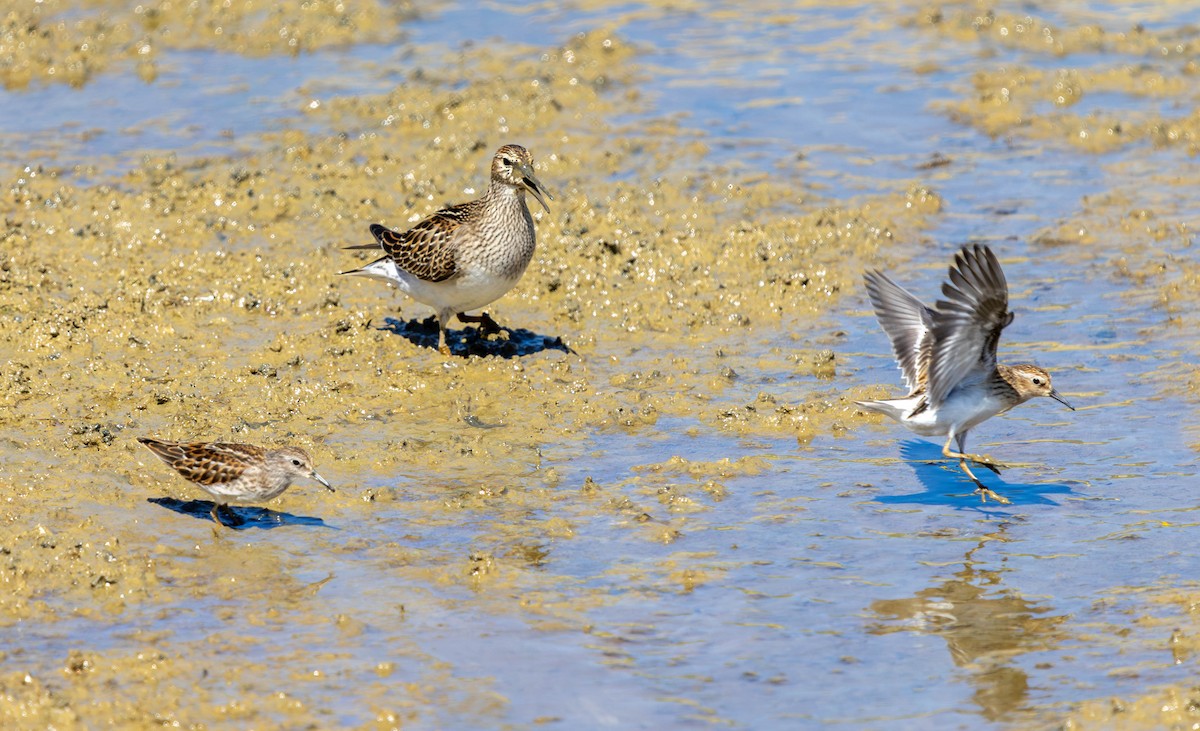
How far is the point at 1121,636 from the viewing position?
7820 mm

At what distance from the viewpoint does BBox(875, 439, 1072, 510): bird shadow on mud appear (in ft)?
31.8

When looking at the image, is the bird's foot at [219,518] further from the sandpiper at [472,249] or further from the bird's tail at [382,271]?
the bird's tail at [382,271]

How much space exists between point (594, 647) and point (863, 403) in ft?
9.64

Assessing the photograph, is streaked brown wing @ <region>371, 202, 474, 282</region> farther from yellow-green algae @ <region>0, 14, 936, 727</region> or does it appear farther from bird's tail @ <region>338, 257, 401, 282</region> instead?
yellow-green algae @ <region>0, 14, 936, 727</region>

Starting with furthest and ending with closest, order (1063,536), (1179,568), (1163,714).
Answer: (1063,536)
(1179,568)
(1163,714)

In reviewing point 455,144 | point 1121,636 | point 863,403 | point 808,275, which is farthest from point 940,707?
point 455,144

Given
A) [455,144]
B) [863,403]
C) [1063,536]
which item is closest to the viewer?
[1063,536]

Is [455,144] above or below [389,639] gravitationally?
above

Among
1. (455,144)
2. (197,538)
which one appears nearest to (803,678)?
(197,538)

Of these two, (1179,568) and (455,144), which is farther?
(455,144)

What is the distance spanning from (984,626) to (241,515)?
15.2 feet

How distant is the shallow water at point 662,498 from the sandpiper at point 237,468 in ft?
1.00

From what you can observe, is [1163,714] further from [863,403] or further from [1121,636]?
[863,403]

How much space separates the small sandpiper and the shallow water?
0.50m
